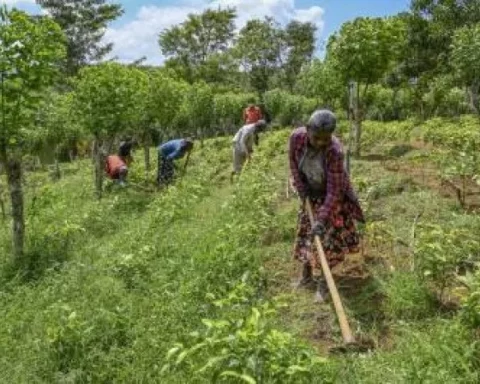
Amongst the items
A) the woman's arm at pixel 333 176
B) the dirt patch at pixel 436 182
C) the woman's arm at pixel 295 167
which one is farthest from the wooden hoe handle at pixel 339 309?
the dirt patch at pixel 436 182

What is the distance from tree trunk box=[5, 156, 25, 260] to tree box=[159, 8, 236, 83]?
41.9m

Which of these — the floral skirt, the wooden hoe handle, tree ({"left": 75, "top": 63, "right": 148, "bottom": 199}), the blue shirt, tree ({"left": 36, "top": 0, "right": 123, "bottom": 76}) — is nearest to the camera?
the wooden hoe handle

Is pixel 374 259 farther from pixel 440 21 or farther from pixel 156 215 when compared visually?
pixel 440 21

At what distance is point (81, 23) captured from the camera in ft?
122

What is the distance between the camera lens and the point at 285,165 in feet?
44.4

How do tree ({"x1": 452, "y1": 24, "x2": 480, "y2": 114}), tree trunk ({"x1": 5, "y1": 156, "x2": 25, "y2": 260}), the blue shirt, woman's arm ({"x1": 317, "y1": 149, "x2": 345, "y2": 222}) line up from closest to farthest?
1. woman's arm ({"x1": 317, "y1": 149, "x2": 345, "y2": 222})
2. tree trunk ({"x1": 5, "y1": 156, "x2": 25, "y2": 260})
3. tree ({"x1": 452, "y1": 24, "x2": 480, "y2": 114})
4. the blue shirt

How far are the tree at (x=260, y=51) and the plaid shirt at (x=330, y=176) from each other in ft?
126

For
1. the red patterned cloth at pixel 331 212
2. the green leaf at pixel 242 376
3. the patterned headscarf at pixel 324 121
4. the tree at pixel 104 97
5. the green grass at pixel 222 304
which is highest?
the tree at pixel 104 97

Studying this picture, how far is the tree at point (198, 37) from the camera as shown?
4978cm

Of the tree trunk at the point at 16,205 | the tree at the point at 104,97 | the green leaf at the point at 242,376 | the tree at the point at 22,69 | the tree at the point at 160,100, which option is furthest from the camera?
the tree at the point at 160,100

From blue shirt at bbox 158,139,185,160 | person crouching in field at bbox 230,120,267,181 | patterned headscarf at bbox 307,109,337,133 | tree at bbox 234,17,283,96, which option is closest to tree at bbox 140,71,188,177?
blue shirt at bbox 158,139,185,160

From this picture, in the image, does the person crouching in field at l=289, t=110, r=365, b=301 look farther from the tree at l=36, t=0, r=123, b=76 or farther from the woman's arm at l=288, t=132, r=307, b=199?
the tree at l=36, t=0, r=123, b=76

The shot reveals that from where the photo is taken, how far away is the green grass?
11.8 ft

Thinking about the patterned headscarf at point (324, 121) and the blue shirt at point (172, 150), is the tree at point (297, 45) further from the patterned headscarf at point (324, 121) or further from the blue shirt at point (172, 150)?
the patterned headscarf at point (324, 121)
